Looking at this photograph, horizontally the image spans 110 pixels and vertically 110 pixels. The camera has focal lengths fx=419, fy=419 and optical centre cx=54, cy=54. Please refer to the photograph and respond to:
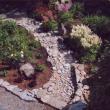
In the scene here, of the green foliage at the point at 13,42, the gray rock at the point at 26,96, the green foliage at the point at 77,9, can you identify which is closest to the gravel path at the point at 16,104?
the gray rock at the point at 26,96

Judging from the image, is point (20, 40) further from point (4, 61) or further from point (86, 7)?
point (86, 7)

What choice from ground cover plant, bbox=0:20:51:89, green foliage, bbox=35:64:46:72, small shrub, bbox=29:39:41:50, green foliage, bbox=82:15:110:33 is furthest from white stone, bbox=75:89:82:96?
green foliage, bbox=82:15:110:33

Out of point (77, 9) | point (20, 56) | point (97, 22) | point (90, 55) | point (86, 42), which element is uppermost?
point (77, 9)

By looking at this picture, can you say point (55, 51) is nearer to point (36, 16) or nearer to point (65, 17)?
point (65, 17)

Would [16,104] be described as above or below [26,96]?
below

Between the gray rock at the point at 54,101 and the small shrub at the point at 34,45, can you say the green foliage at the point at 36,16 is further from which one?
the gray rock at the point at 54,101

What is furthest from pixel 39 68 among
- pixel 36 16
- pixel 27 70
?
pixel 36 16
